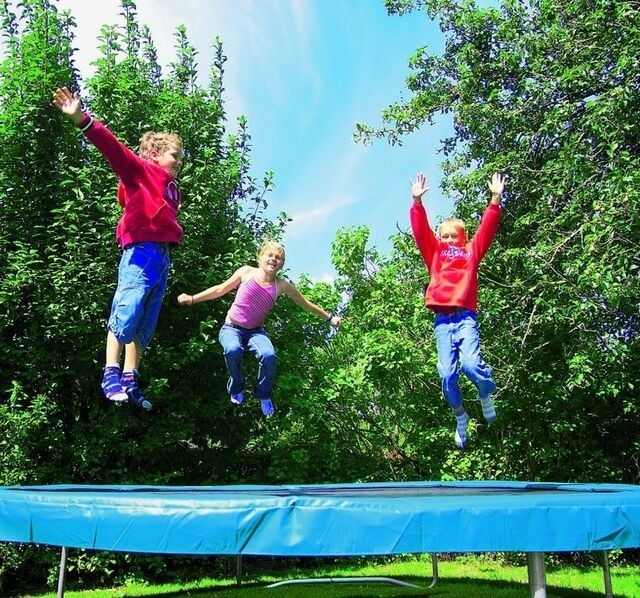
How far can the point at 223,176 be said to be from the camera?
19.9 ft

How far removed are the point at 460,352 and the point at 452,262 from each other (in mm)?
507

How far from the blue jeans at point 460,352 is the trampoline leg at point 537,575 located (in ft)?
4.19

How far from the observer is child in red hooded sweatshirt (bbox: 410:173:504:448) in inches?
154

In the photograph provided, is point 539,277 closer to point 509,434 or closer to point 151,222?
point 509,434

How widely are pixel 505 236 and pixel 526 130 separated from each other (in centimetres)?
109

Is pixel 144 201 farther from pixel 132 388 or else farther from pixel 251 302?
pixel 251 302

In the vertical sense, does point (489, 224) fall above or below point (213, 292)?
above

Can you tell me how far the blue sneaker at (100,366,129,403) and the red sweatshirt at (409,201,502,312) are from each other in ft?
5.70

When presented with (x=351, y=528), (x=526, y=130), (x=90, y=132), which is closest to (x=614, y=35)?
(x=526, y=130)

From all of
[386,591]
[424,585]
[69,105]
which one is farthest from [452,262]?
[424,585]

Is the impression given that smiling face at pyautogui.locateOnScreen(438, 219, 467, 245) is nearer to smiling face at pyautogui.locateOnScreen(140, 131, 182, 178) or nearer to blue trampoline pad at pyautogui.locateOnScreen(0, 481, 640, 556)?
smiling face at pyautogui.locateOnScreen(140, 131, 182, 178)

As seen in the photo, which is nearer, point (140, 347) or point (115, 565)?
point (140, 347)

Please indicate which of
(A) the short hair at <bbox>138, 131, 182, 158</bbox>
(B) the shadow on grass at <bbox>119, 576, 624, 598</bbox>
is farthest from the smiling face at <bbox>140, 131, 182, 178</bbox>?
(B) the shadow on grass at <bbox>119, 576, 624, 598</bbox>

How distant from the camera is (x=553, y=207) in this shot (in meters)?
6.10
